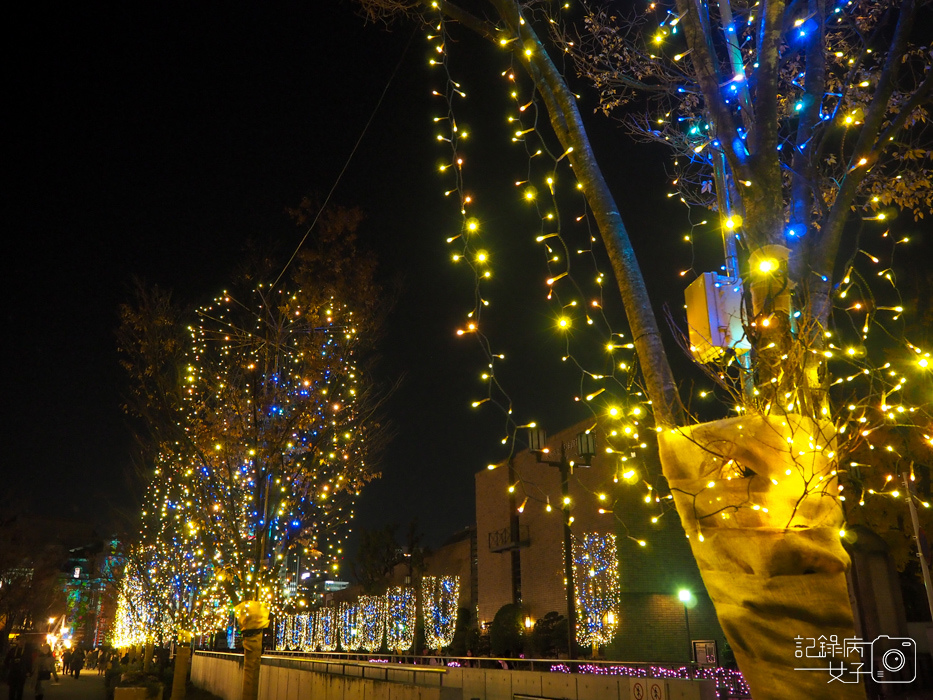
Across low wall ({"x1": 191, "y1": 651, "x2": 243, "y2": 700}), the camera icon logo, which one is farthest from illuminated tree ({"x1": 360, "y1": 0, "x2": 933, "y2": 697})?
low wall ({"x1": 191, "y1": 651, "x2": 243, "y2": 700})

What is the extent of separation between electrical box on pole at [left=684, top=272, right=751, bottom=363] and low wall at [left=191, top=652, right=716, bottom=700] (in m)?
2.86

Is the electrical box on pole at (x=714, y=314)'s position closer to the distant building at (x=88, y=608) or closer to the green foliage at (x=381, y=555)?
the green foliage at (x=381, y=555)

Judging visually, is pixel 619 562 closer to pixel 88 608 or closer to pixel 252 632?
pixel 252 632

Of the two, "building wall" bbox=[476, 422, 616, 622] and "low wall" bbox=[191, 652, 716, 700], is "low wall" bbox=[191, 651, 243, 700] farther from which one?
"building wall" bbox=[476, 422, 616, 622]

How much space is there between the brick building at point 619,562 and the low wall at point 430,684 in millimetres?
5709

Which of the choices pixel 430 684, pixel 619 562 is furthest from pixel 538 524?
A: pixel 430 684

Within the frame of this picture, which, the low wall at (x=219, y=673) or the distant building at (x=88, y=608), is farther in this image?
the distant building at (x=88, y=608)

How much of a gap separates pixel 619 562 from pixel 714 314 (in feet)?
62.9

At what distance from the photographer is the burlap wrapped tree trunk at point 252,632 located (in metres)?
10.1

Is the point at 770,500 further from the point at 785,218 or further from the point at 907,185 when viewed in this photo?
the point at 907,185

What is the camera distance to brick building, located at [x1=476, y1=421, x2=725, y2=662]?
21109 millimetres

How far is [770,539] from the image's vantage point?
10.3 feet

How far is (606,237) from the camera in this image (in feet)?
13.7

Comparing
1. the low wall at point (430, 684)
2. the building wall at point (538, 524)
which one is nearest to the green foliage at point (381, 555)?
the building wall at point (538, 524)
